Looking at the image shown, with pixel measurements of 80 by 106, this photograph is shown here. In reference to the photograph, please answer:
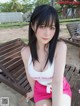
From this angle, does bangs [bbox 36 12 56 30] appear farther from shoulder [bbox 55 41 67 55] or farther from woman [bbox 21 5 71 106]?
shoulder [bbox 55 41 67 55]

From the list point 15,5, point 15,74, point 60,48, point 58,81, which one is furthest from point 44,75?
point 15,5

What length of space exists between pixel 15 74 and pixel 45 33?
1.60 meters

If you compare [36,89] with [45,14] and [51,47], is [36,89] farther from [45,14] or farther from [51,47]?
[45,14]

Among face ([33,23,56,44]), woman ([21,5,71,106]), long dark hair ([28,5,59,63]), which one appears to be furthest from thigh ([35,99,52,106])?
face ([33,23,56,44])

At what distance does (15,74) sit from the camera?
3564 millimetres

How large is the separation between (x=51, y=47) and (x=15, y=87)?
125 cm

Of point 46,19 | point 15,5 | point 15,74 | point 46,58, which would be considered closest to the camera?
point 46,19

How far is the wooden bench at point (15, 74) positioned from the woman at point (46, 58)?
3.30 ft

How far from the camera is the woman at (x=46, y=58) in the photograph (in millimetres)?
2020

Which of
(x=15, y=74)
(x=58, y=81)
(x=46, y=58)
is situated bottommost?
(x=15, y=74)

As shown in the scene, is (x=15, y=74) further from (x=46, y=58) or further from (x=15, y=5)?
(x=15, y=5)

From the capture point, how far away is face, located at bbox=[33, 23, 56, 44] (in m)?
2.03

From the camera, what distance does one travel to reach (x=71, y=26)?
382 inches

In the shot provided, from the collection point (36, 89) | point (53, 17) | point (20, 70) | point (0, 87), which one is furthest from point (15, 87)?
point (53, 17)
